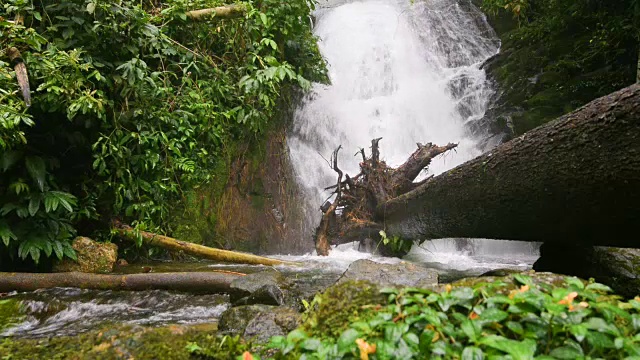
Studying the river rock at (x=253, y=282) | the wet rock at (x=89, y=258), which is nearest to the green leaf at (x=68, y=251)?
the wet rock at (x=89, y=258)

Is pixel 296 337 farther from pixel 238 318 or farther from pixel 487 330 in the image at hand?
pixel 238 318

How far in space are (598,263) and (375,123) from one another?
7162 mm

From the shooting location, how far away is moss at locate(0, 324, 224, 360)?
1.79 meters

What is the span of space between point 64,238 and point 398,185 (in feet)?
15.4

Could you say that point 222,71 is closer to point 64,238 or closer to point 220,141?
point 220,141

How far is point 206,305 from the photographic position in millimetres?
3246

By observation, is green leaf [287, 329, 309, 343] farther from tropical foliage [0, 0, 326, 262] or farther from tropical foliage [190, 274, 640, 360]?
tropical foliage [0, 0, 326, 262]

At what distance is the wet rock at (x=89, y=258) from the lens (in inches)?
161

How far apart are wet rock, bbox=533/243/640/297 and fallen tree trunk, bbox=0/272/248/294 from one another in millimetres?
3069

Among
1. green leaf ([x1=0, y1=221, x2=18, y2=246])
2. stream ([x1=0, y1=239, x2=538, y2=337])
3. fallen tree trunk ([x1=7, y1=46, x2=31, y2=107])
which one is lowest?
stream ([x1=0, y1=239, x2=538, y2=337])

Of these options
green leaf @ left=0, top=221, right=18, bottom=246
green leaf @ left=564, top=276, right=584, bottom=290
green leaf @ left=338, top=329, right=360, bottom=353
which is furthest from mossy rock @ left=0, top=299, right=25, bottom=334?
green leaf @ left=564, top=276, right=584, bottom=290

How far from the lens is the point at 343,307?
169cm

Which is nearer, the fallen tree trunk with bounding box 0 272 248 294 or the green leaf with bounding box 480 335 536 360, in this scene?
the green leaf with bounding box 480 335 536 360

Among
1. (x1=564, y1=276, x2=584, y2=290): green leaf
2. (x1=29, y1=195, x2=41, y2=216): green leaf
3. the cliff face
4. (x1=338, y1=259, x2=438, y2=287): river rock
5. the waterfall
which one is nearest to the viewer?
(x1=564, y1=276, x2=584, y2=290): green leaf
